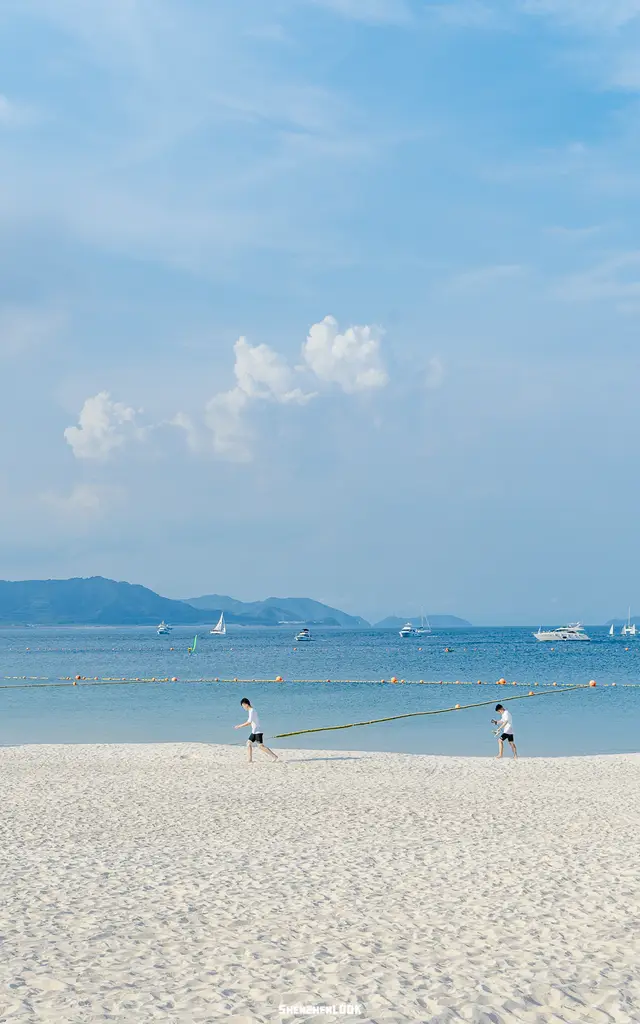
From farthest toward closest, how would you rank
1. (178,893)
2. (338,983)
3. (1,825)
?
(1,825) < (178,893) < (338,983)

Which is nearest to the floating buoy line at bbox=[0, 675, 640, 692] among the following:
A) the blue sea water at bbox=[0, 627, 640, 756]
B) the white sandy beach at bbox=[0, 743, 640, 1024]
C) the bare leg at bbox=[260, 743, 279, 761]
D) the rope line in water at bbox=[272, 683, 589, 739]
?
the blue sea water at bbox=[0, 627, 640, 756]

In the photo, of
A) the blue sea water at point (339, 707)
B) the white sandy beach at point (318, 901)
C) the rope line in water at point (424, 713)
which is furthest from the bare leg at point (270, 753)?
the rope line in water at point (424, 713)

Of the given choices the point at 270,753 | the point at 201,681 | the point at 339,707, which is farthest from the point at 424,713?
the point at 201,681

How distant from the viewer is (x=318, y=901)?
1038 centimetres

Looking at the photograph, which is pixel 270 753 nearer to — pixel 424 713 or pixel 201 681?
pixel 424 713

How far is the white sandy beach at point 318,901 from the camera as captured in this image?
755 cm

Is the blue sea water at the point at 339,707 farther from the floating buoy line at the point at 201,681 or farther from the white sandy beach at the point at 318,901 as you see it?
the white sandy beach at the point at 318,901

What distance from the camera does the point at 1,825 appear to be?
14680mm

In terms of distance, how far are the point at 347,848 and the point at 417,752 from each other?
562 inches

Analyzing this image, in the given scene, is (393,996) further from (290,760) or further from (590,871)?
(290,760)

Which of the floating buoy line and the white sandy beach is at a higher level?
the white sandy beach

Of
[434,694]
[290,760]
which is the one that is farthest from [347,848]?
[434,694]

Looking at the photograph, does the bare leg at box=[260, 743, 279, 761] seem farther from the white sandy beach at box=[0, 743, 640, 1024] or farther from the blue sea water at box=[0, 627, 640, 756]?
the blue sea water at box=[0, 627, 640, 756]

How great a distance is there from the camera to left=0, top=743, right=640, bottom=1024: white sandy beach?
7.55 metres
